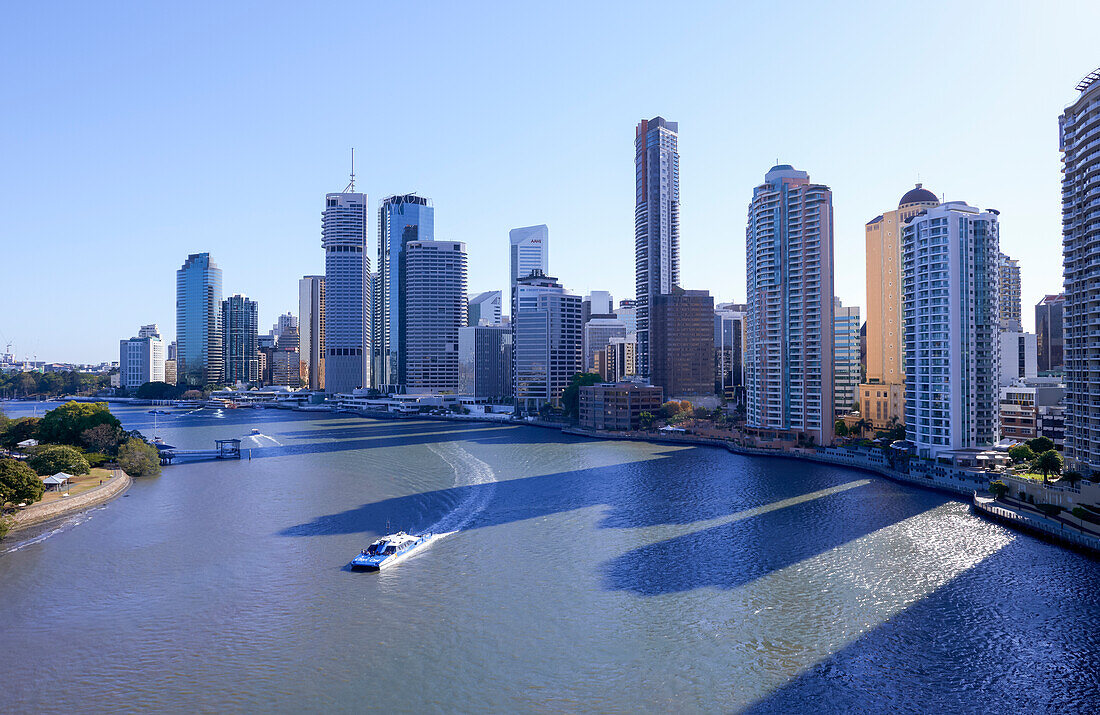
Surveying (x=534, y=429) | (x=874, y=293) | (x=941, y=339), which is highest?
(x=874, y=293)

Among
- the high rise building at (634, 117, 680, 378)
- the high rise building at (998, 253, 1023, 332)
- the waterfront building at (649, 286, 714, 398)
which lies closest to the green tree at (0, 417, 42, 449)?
the waterfront building at (649, 286, 714, 398)

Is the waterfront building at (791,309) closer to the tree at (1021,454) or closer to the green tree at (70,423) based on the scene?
the tree at (1021,454)

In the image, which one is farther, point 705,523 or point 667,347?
point 667,347

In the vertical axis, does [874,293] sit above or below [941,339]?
above

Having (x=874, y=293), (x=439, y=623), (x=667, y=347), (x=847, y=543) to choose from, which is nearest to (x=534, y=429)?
(x=667, y=347)

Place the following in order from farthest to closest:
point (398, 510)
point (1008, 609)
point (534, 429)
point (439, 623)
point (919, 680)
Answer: point (534, 429)
point (398, 510)
point (1008, 609)
point (439, 623)
point (919, 680)

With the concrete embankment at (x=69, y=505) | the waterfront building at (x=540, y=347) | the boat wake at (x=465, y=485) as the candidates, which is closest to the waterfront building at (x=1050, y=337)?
the waterfront building at (x=540, y=347)

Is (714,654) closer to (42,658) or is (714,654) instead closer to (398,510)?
(42,658)
